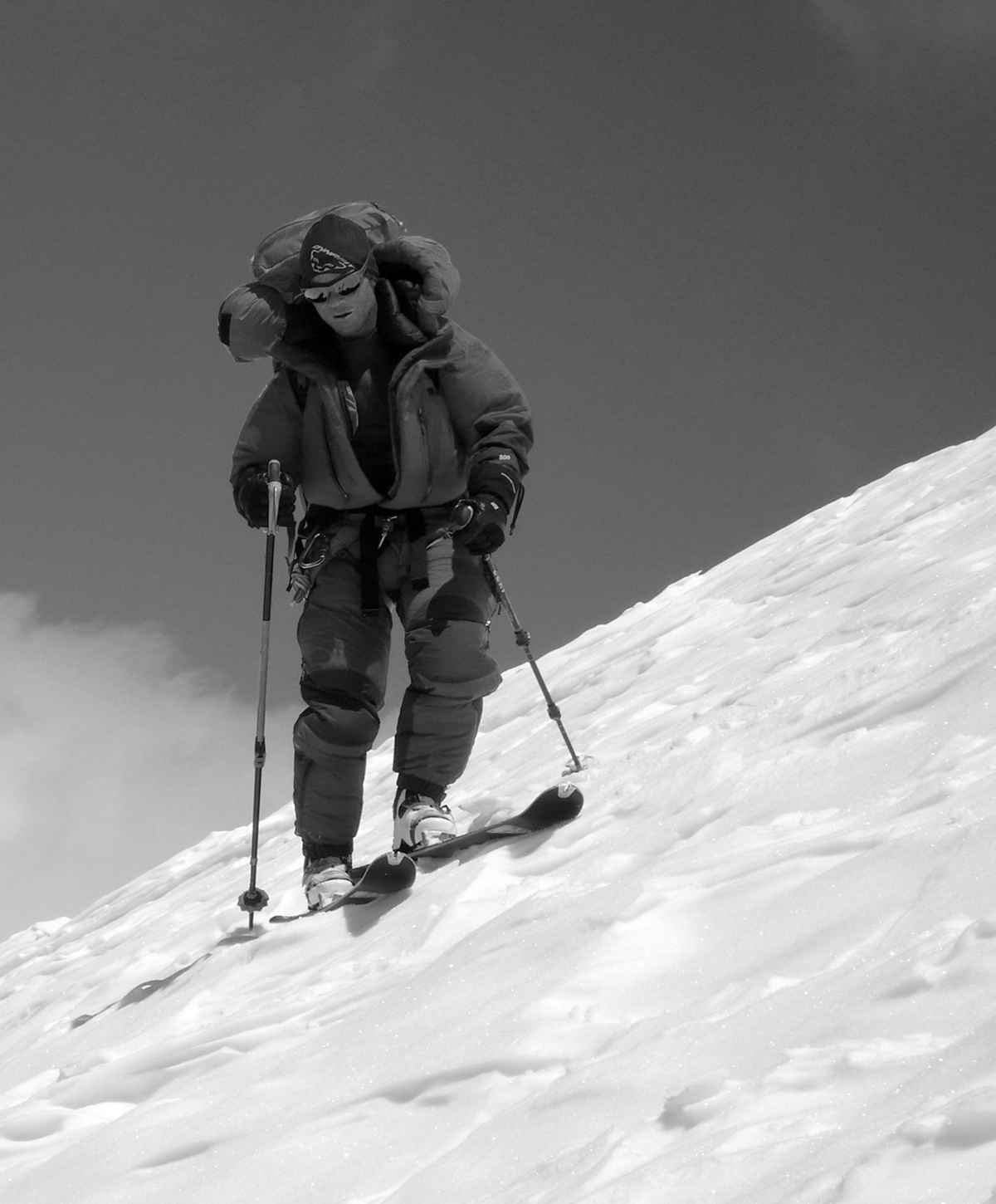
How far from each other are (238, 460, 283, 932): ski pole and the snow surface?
0.54ft

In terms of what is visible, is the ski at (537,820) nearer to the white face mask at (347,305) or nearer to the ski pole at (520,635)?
the ski pole at (520,635)

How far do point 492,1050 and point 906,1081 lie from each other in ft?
3.24

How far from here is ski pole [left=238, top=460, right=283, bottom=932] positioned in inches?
189

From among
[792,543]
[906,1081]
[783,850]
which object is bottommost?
[906,1081]

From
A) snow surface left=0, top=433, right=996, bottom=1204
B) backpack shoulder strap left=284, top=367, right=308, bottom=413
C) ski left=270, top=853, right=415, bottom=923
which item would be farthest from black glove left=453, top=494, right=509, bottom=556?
ski left=270, top=853, right=415, bottom=923

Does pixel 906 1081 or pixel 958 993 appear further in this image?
pixel 958 993

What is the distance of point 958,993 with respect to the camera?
2.27m

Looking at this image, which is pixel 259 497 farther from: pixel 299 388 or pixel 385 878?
pixel 385 878

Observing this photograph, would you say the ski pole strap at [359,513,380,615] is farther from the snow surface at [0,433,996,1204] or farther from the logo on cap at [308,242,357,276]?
the snow surface at [0,433,996,1204]

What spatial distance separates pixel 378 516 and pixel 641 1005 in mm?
2682

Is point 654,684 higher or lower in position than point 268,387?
lower

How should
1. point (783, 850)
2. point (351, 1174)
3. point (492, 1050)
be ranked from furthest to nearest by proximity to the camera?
point (783, 850)
point (492, 1050)
point (351, 1174)

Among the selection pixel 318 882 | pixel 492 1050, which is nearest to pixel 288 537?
pixel 318 882

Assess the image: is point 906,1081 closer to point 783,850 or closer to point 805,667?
point 783,850
